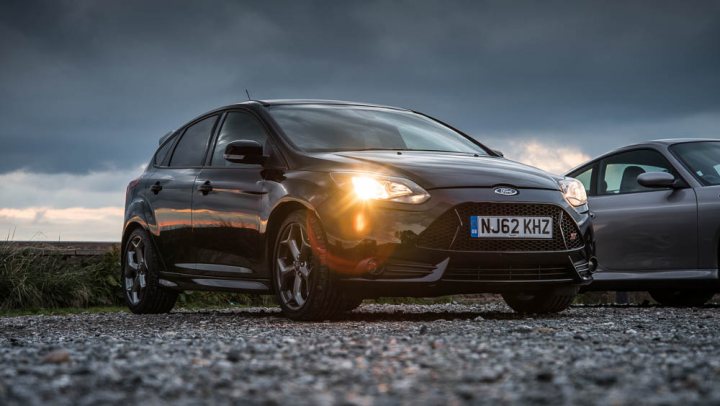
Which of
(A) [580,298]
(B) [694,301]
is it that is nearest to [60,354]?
(B) [694,301]

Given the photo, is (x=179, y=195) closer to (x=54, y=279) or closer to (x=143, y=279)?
(x=143, y=279)

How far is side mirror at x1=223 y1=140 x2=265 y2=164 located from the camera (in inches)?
273

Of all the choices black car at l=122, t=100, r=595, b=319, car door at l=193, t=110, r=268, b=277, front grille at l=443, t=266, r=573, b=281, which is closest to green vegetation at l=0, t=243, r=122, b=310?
black car at l=122, t=100, r=595, b=319

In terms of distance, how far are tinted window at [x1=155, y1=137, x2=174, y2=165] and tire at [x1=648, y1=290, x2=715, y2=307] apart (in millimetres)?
5061

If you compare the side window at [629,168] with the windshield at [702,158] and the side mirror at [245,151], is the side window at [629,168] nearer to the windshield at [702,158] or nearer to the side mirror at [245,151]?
the windshield at [702,158]

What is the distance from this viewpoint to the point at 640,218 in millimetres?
8883

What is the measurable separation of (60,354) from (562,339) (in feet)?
8.19

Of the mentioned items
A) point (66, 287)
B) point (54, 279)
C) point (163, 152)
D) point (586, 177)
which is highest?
point (163, 152)

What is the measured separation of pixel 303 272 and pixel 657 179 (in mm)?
3720

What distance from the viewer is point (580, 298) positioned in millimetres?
13609

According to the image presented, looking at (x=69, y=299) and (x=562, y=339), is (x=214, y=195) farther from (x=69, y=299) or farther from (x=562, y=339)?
(x=69, y=299)

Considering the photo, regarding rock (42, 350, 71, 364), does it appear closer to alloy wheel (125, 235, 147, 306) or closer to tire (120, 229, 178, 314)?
tire (120, 229, 178, 314)

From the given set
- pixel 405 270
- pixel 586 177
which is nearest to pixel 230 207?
pixel 405 270

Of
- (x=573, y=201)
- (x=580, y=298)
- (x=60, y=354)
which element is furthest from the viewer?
(x=580, y=298)
